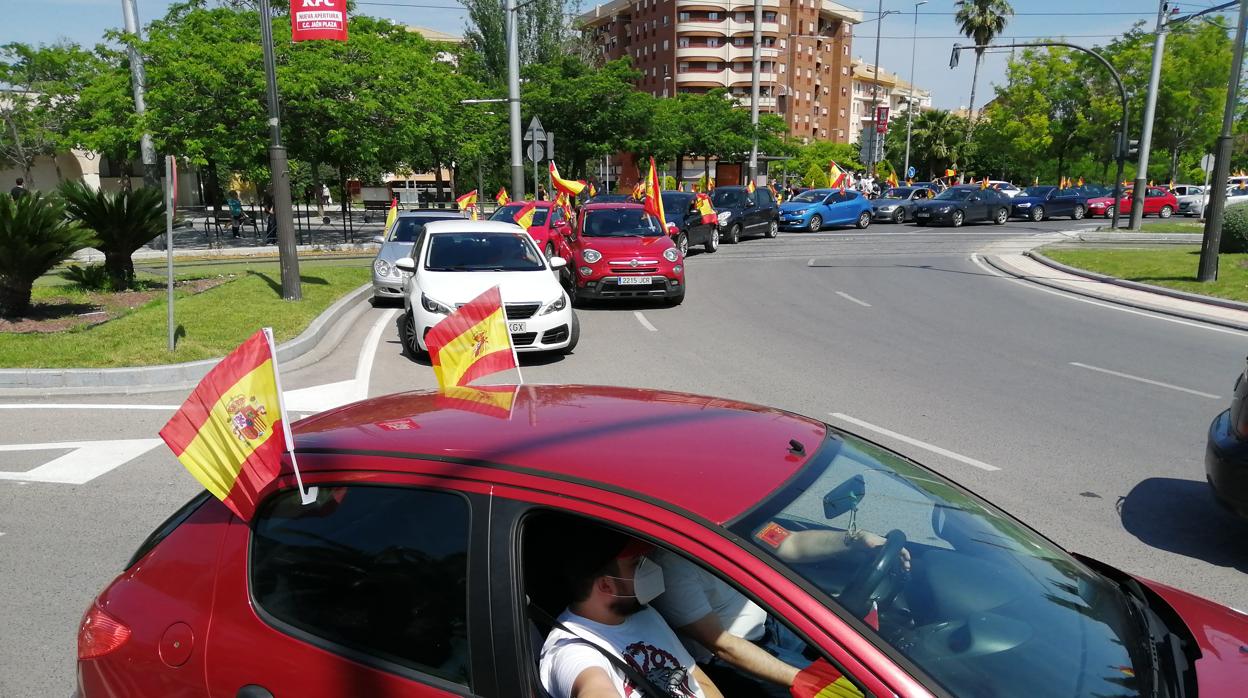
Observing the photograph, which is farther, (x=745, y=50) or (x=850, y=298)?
(x=745, y=50)

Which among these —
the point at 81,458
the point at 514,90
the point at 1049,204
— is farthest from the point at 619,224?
the point at 1049,204

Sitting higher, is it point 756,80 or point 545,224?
point 756,80

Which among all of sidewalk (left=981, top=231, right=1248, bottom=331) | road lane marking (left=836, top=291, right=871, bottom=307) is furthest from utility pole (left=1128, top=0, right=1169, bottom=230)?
road lane marking (left=836, top=291, right=871, bottom=307)

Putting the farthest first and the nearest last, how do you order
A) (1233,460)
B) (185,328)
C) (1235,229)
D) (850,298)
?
(1235,229), (850,298), (185,328), (1233,460)

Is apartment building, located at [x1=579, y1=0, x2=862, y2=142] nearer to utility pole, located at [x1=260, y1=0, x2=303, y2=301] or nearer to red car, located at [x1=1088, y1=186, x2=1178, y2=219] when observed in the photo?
red car, located at [x1=1088, y1=186, x2=1178, y2=219]

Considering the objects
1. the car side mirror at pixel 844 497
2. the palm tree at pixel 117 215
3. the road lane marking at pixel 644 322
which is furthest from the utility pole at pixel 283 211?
the car side mirror at pixel 844 497

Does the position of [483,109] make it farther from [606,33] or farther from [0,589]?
[606,33]

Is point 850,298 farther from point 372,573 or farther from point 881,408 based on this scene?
point 372,573

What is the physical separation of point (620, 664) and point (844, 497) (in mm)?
753

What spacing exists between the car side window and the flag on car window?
0.31 ft

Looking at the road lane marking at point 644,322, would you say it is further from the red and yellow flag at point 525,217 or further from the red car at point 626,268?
the red and yellow flag at point 525,217

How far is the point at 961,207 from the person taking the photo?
35.4 m

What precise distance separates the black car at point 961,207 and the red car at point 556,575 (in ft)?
115

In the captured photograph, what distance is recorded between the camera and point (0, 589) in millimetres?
4730
